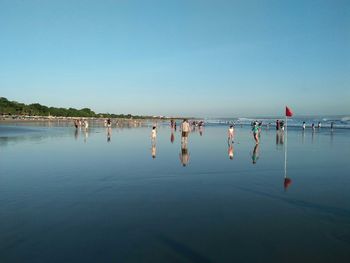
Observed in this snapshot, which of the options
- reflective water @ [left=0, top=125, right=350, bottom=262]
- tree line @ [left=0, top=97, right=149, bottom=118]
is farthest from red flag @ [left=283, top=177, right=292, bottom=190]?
tree line @ [left=0, top=97, right=149, bottom=118]

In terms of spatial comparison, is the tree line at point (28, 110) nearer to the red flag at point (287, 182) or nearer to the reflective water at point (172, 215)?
the reflective water at point (172, 215)

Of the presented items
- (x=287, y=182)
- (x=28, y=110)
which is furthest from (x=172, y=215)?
(x=28, y=110)

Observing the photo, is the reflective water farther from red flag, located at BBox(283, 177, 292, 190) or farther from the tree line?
the tree line

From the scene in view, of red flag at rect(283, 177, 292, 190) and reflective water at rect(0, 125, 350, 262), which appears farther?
red flag at rect(283, 177, 292, 190)

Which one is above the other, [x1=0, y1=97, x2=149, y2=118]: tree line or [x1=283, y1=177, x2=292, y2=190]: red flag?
[x1=0, y1=97, x2=149, y2=118]: tree line

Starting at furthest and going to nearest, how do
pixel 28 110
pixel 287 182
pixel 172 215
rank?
1. pixel 28 110
2. pixel 287 182
3. pixel 172 215

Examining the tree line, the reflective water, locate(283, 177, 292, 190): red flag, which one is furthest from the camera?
the tree line

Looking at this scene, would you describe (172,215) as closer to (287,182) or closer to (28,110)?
(287,182)

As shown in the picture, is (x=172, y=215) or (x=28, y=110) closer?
(x=172, y=215)

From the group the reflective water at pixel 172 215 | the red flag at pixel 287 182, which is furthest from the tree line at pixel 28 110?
the red flag at pixel 287 182

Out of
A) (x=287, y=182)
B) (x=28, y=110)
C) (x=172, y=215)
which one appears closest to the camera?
(x=172, y=215)

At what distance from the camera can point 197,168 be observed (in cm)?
1434

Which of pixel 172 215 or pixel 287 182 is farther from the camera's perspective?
pixel 287 182

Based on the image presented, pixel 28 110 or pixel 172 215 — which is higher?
pixel 28 110
